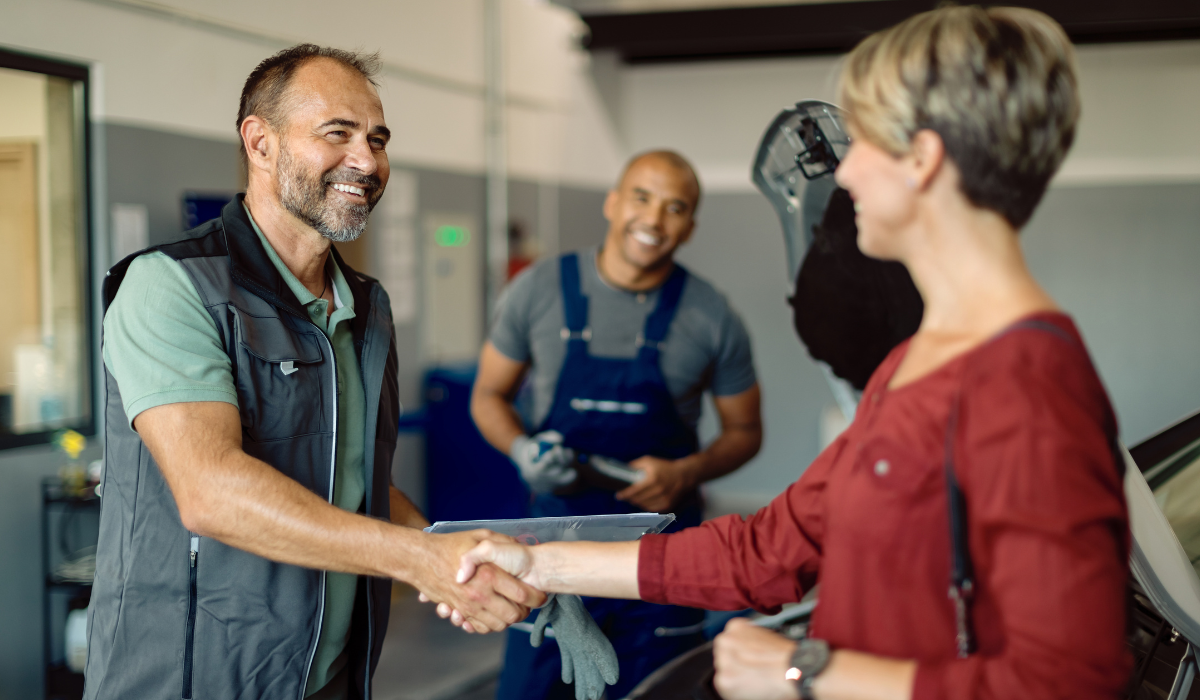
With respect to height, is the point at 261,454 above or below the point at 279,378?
below

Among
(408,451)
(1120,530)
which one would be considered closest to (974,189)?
(1120,530)

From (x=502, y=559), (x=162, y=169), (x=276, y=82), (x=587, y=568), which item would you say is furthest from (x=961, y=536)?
(x=162, y=169)

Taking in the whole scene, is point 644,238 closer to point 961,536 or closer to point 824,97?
point 961,536

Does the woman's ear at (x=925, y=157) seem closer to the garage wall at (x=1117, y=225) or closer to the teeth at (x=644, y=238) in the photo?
the teeth at (x=644, y=238)

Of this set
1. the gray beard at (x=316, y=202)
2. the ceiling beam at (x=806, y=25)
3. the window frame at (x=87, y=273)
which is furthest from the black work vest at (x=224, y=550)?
the ceiling beam at (x=806, y=25)

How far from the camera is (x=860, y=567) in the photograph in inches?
38.7

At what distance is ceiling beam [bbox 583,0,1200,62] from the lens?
16.6 ft

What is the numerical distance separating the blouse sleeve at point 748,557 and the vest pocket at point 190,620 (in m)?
0.67

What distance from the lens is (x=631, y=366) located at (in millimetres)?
2703

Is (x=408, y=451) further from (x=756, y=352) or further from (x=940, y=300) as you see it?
(x=940, y=300)

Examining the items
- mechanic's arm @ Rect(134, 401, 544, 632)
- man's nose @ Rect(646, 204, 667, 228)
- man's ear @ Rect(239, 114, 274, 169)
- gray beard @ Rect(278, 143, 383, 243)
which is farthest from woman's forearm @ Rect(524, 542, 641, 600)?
man's nose @ Rect(646, 204, 667, 228)

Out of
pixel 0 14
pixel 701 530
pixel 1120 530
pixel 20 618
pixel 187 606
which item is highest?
pixel 0 14

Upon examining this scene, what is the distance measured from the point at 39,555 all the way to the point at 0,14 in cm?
176

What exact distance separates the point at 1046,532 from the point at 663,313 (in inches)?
76.5
